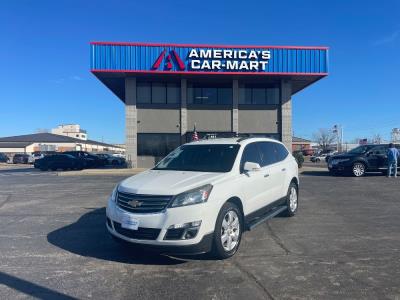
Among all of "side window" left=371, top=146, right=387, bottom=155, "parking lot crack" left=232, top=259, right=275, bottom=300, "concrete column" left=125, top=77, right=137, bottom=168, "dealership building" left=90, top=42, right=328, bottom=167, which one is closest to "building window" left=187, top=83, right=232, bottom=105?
"dealership building" left=90, top=42, right=328, bottom=167

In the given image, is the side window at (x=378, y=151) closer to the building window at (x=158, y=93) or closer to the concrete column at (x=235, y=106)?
the concrete column at (x=235, y=106)

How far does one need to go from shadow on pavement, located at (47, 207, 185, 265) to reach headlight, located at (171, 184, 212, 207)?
843mm

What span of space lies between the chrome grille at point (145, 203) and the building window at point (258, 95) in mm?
23176

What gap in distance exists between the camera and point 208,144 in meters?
6.88

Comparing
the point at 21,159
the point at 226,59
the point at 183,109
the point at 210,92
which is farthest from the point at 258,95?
the point at 21,159

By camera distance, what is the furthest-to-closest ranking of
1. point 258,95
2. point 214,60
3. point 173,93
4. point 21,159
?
point 21,159
point 258,95
point 173,93
point 214,60

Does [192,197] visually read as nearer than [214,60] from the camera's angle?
Yes

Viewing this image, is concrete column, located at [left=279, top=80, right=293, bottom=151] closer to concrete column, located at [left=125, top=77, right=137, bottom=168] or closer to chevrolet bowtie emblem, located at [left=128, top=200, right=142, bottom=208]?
concrete column, located at [left=125, top=77, right=137, bottom=168]

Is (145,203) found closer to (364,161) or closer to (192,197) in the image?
(192,197)

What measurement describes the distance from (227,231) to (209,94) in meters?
22.9

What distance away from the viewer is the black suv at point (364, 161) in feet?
58.3

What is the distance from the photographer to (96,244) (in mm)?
6090

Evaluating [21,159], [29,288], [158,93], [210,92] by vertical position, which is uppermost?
[210,92]

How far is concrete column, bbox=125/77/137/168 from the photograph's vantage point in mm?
26375
